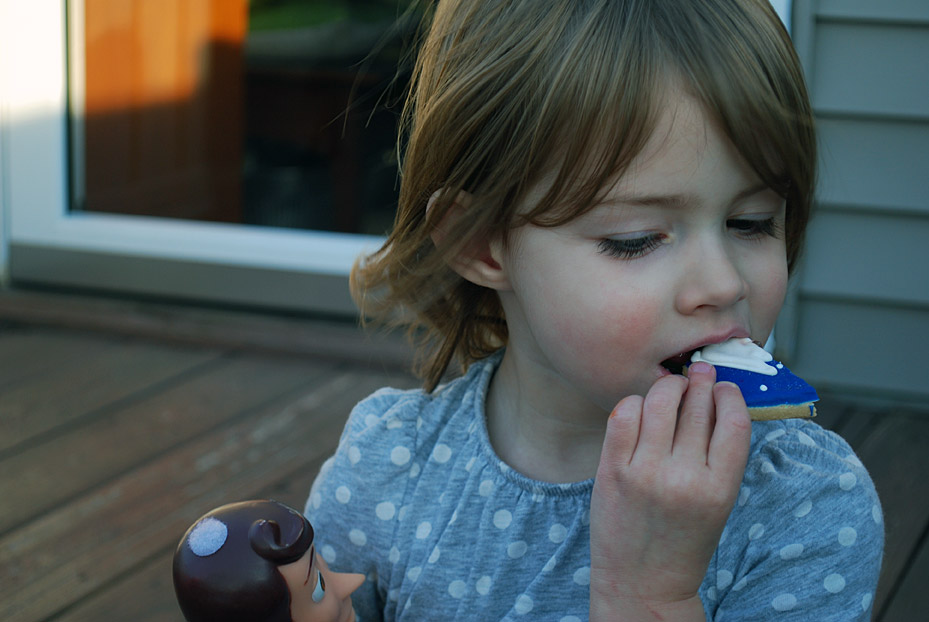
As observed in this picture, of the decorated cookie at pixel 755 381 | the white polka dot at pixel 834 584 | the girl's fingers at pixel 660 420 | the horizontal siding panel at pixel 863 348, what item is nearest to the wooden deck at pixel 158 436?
the horizontal siding panel at pixel 863 348

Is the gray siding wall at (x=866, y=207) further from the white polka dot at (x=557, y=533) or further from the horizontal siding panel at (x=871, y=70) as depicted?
the white polka dot at (x=557, y=533)

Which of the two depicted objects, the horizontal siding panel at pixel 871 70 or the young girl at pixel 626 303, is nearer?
the young girl at pixel 626 303

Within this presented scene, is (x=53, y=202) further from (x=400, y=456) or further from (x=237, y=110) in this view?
(x=400, y=456)

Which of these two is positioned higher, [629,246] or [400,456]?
[629,246]

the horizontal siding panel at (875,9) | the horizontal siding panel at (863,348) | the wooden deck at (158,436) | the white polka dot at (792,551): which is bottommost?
the wooden deck at (158,436)

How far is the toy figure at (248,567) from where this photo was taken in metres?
1.07

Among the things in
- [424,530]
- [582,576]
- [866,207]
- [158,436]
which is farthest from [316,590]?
[866,207]

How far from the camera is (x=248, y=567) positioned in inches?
42.4

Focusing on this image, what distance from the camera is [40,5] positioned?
3.46 m

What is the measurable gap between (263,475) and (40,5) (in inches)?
82.6

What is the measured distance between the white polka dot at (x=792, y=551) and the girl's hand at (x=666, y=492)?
121 millimetres

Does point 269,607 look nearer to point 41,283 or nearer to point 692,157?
point 692,157

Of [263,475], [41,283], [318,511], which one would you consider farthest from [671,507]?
[41,283]

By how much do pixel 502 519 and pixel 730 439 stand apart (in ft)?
1.27
